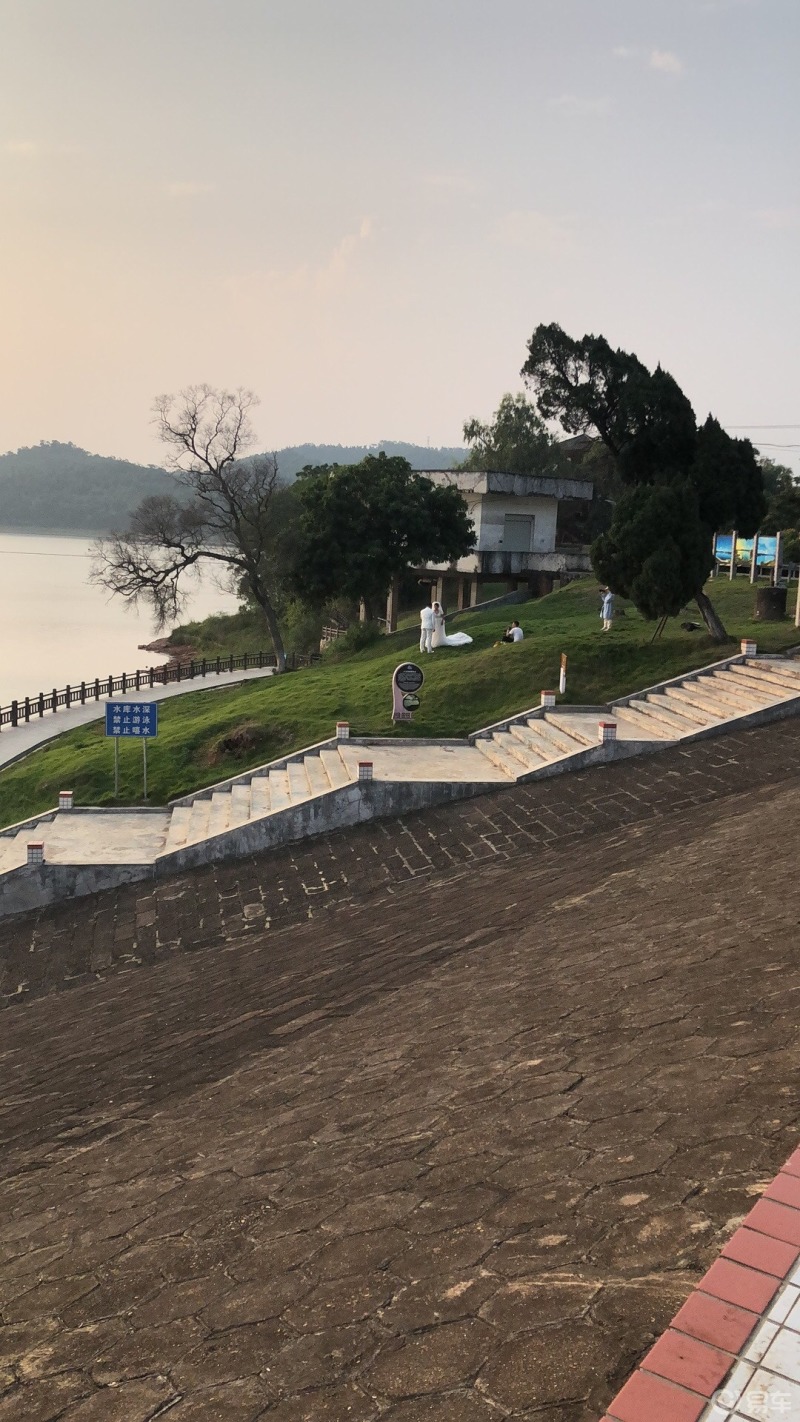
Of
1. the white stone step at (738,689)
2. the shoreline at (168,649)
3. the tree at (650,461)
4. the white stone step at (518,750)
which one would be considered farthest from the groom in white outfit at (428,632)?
the shoreline at (168,649)

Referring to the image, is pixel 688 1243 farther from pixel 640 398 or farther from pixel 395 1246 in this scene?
pixel 640 398

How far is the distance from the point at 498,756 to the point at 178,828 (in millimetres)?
5191

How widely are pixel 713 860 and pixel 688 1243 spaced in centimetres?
605

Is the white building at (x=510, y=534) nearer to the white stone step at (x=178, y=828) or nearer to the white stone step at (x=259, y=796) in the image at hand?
the white stone step at (x=259, y=796)

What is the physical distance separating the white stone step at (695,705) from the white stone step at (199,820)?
783 cm

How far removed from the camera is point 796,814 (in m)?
10.3

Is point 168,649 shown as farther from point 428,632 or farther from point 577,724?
point 577,724

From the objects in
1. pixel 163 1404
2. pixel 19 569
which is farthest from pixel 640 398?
pixel 19 569

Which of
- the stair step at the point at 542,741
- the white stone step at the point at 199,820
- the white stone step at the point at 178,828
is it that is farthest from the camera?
the stair step at the point at 542,741

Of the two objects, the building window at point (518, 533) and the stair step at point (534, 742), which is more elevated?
the building window at point (518, 533)

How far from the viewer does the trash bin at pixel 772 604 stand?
23125 millimetres

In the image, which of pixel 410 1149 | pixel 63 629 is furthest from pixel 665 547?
pixel 63 629

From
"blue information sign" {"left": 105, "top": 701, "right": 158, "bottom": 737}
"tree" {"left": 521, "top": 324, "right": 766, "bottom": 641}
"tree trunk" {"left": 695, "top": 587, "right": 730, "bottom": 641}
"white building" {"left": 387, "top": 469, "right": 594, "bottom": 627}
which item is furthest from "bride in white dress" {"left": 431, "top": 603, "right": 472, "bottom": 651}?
"white building" {"left": 387, "top": 469, "right": 594, "bottom": 627}

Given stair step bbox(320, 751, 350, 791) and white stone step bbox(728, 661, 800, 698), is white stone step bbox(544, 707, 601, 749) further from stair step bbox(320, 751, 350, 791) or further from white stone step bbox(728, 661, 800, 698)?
stair step bbox(320, 751, 350, 791)
